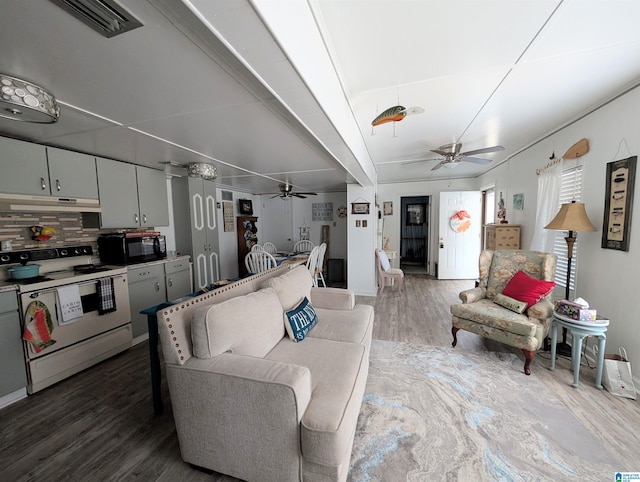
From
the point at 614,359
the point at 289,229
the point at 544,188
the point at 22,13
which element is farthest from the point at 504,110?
the point at 289,229

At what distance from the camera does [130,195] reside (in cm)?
297

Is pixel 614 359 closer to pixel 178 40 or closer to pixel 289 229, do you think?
pixel 178 40

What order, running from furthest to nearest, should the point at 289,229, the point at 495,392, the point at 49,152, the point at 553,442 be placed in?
the point at 289,229, the point at 49,152, the point at 495,392, the point at 553,442

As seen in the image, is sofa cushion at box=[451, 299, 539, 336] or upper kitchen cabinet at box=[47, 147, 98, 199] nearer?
sofa cushion at box=[451, 299, 539, 336]

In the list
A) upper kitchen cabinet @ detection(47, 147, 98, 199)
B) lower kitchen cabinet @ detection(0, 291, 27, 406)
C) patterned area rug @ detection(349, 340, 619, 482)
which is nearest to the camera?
patterned area rug @ detection(349, 340, 619, 482)

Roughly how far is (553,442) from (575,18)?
2398 millimetres

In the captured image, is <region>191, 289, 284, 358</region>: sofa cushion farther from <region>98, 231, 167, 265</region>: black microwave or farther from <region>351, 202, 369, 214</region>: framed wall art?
<region>351, 202, 369, 214</region>: framed wall art

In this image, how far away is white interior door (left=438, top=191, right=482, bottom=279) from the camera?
5.22 metres

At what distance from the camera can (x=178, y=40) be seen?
105cm

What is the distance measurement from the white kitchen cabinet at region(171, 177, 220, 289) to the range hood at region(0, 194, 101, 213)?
120 cm

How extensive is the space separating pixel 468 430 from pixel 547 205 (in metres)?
2.81

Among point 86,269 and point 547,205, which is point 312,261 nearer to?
point 86,269

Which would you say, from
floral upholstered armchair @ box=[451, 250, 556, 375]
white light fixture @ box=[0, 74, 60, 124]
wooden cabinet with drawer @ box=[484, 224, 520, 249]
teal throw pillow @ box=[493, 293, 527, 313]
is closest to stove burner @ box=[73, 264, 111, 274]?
white light fixture @ box=[0, 74, 60, 124]

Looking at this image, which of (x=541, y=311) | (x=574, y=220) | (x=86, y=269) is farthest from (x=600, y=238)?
(x=86, y=269)
